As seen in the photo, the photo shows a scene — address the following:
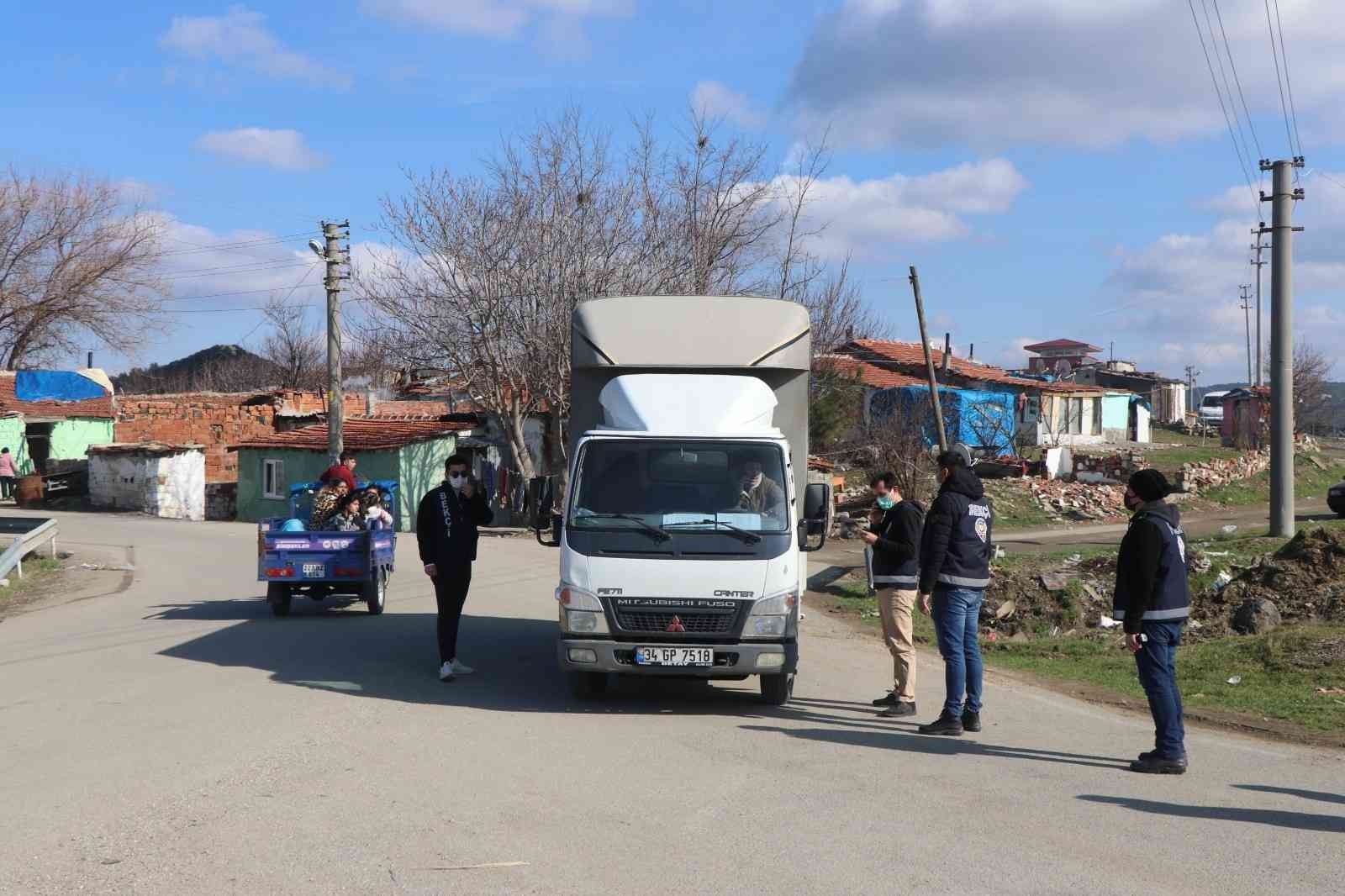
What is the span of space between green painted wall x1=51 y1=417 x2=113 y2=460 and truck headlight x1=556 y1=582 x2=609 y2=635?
42.5 meters

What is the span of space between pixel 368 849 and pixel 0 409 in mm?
44672

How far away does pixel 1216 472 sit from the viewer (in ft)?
139

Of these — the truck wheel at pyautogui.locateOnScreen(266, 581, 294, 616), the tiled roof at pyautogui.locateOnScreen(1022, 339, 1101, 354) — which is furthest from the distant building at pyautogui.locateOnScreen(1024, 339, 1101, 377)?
the truck wheel at pyautogui.locateOnScreen(266, 581, 294, 616)

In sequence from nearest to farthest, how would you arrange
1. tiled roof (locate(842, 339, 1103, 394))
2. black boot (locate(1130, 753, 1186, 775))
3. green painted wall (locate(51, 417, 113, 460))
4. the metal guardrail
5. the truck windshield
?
black boot (locate(1130, 753, 1186, 775))
the truck windshield
the metal guardrail
green painted wall (locate(51, 417, 113, 460))
tiled roof (locate(842, 339, 1103, 394))

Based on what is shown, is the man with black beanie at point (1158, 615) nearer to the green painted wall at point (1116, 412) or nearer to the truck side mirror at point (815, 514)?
the truck side mirror at point (815, 514)

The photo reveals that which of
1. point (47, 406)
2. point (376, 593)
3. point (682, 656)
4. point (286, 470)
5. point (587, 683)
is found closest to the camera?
point (682, 656)

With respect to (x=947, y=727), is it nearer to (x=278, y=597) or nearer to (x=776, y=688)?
(x=776, y=688)

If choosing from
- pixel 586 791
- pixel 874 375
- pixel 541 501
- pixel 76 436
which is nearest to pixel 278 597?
pixel 541 501

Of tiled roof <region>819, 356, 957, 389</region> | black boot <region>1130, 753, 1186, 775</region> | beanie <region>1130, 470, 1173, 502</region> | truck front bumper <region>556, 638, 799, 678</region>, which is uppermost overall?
tiled roof <region>819, 356, 957, 389</region>

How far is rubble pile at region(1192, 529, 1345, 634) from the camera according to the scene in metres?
16.2

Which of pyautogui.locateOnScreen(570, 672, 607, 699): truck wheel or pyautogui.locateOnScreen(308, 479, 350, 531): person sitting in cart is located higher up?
pyautogui.locateOnScreen(308, 479, 350, 531): person sitting in cart

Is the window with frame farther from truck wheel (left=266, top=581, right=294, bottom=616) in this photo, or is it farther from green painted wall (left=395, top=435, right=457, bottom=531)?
truck wheel (left=266, top=581, right=294, bottom=616)

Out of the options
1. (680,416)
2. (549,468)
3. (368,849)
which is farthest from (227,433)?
(368,849)

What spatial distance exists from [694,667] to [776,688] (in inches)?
36.7
